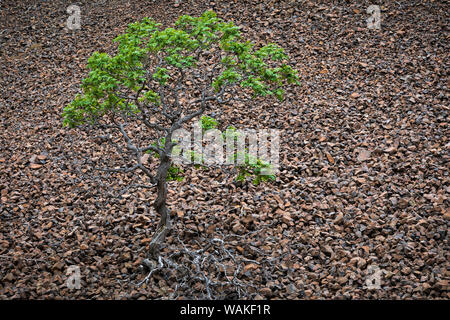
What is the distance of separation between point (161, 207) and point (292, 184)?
164 cm

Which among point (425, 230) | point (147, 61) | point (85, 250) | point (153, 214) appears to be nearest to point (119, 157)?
point (153, 214)

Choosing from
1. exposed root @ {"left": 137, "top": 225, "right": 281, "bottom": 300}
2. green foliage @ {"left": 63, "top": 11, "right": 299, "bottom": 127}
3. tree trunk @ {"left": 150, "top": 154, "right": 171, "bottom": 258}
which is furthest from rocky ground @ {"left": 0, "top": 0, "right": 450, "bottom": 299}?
green foliage @ {"left": 63, "top": 11, "right": 299, "bottom": 127}

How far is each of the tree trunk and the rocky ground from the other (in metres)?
0.30

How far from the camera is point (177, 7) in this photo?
7941mm

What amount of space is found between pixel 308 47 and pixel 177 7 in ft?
8.70

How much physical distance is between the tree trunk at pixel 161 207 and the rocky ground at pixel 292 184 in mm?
297

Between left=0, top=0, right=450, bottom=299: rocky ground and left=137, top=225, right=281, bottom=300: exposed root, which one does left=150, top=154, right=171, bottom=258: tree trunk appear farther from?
left=0, top=0, right=450, bottom=299: rocky ground

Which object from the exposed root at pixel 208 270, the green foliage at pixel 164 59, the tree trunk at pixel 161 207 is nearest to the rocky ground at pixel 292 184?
the exposed root at pixel 208 270

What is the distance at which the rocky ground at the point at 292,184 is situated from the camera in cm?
388

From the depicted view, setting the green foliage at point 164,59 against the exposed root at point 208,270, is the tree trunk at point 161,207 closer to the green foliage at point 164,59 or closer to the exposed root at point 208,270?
the exposed root at point 208,270

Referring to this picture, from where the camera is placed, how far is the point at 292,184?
490cm

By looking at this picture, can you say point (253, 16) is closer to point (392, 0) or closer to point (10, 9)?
point (392, 0)

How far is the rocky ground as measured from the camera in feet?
12.7

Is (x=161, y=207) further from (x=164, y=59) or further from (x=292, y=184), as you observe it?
(x=292, y=184)
